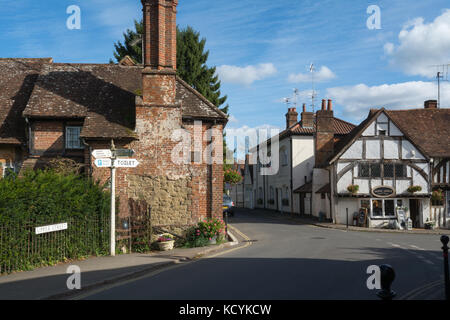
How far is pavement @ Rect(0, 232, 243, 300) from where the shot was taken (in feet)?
27.2

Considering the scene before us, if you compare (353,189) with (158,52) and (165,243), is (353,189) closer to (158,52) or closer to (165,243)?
(165,243)

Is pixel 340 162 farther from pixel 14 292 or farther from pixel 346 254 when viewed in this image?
pixel 14 292

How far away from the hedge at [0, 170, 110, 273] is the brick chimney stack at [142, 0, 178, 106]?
4.83m

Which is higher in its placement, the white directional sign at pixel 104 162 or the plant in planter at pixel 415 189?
the white directional sign at pixel 104 162

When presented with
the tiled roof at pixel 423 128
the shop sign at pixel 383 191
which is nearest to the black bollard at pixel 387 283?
the tiled roof at pixel 423 128

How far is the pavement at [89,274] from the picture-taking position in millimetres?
8289

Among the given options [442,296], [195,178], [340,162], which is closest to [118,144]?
[195,178]

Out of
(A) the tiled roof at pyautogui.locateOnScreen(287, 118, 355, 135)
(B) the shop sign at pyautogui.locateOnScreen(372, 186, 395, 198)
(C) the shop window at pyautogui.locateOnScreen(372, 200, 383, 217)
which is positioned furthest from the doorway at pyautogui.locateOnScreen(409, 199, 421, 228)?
(A) the tiled roof at pyautogui.locateOnScreen(287, 118, 355, 135)

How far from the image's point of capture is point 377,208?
2770 centimetres

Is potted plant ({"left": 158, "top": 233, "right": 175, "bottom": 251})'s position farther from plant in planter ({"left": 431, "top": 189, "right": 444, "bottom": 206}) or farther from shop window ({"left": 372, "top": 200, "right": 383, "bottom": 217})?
plant in planter ({"left": 431, "top": 189, "right": 444, "bottom": 206})

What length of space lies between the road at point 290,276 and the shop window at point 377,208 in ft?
39.4

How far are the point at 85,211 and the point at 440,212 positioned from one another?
24.5 m

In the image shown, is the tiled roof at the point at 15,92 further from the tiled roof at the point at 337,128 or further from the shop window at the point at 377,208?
the tiled roof at the point at 337,128
